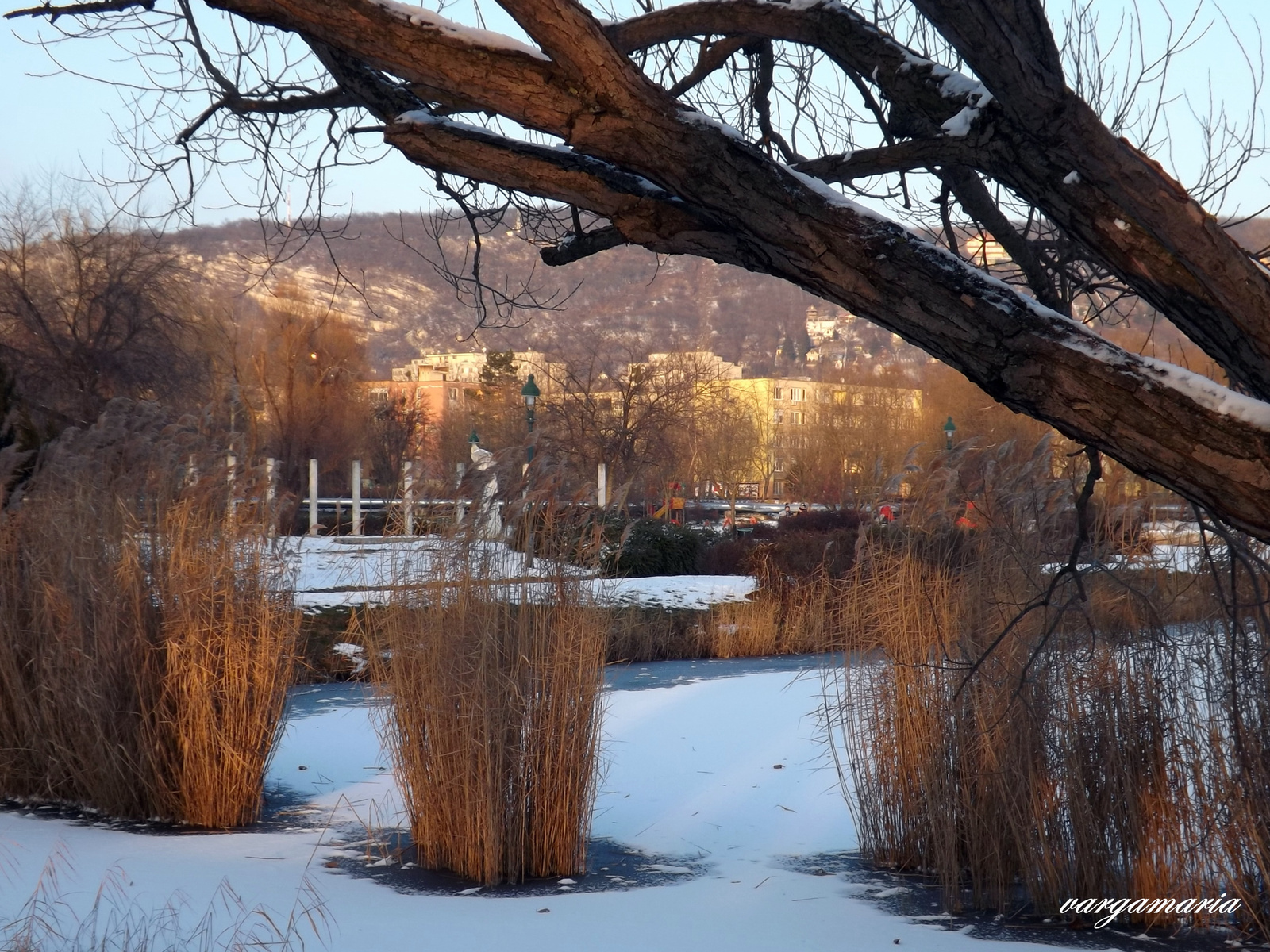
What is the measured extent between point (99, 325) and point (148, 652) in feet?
61.8

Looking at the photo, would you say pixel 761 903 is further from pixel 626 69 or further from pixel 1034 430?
pixel 1034 430

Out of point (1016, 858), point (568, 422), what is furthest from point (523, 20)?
point (568, 422)

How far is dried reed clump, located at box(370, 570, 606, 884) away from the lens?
511 centimetres

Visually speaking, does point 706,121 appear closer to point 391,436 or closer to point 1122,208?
point 1122,208

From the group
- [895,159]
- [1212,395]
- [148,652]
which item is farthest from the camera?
[148,652]

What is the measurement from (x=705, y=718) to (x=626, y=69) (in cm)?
734

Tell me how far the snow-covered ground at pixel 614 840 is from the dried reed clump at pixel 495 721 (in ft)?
1.03

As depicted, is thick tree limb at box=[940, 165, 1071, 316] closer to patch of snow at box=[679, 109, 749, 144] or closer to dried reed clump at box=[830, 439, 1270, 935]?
dried reed clump at box=[830, 439, 1270, 935]

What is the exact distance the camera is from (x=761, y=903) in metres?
5.08

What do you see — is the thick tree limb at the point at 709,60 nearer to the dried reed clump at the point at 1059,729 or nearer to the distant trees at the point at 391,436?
the dried reed clump at the point at 1059,729

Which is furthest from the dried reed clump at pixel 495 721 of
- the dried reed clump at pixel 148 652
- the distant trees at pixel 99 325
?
the distant trees at pixel 99 325

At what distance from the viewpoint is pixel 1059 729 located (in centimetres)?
470

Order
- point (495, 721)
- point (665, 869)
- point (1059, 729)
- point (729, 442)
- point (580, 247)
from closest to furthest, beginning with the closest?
1. point (580, 247)
2. point (1059, 729)
3. point (495, 721)
4. point (665, 869)
5. point (729, 442)

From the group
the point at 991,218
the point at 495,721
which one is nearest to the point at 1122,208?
the point at 991,218
